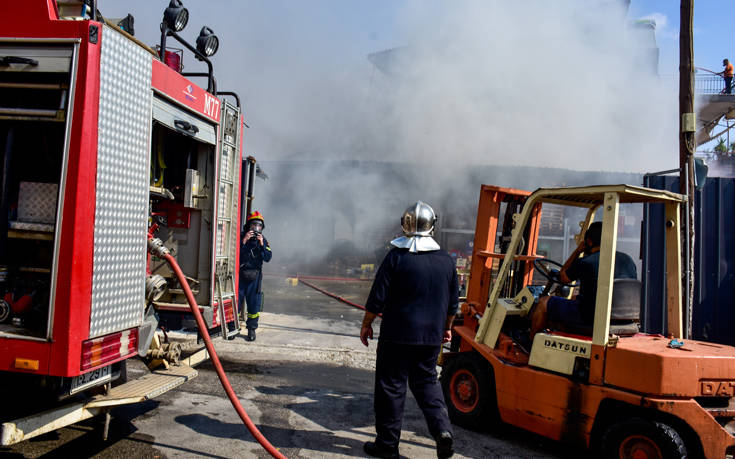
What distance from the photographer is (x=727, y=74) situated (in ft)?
54.2

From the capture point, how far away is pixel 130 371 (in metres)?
4.83

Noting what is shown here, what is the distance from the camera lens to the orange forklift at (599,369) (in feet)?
9.81

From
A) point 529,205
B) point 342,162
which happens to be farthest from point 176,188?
point 342,162

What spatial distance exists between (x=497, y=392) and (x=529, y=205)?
149cm

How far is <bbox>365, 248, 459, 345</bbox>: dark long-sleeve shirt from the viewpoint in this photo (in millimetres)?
3258

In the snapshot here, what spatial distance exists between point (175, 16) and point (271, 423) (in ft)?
11.0

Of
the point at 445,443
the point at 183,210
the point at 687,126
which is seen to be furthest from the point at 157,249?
the point at 687,126

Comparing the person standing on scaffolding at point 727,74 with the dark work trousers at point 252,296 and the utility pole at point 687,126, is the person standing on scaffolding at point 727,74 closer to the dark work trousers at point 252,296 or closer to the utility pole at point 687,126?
the utility pole at point 687,126

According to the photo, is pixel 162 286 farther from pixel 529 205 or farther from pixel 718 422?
pixel 718 422

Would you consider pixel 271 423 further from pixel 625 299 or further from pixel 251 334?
pixel 251 334

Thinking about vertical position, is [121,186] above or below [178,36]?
below

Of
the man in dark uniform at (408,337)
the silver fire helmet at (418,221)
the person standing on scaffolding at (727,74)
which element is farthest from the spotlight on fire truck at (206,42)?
the person standing on scaffolding at (727,74)

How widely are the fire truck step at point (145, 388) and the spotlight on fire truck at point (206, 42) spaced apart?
286 centimetres

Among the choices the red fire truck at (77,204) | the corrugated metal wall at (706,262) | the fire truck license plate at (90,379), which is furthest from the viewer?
the corrugated metal wall at (706,262)
